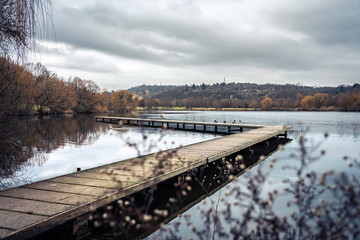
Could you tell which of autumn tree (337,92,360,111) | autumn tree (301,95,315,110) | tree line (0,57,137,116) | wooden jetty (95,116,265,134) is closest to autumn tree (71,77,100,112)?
tree line (0,57,137,116)

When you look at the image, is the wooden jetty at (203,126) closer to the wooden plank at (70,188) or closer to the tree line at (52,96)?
the tree line at (52,96)

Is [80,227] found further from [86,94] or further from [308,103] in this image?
[308,103]

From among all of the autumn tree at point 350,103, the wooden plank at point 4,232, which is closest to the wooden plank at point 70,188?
the wooden plank at point 4,232

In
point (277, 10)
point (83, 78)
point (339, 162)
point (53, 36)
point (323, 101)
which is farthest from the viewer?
point (323, 101)

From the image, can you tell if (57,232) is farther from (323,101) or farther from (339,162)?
(323,101)

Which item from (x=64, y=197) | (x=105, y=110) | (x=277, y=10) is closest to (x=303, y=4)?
(x=277, y=10)

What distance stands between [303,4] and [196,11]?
1282cm

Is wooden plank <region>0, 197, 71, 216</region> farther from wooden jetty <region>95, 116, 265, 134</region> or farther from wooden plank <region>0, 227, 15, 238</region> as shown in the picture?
wooden jetty <region>95, 116, 265, 134</region>

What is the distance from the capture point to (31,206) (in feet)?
13.5

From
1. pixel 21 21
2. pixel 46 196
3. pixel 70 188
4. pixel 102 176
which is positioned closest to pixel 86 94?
pixel 102 176

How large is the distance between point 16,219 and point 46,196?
94 cm

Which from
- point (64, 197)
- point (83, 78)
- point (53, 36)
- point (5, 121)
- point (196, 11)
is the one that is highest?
point (196, 11)

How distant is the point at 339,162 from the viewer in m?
12.4

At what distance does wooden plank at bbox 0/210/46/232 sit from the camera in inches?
136
